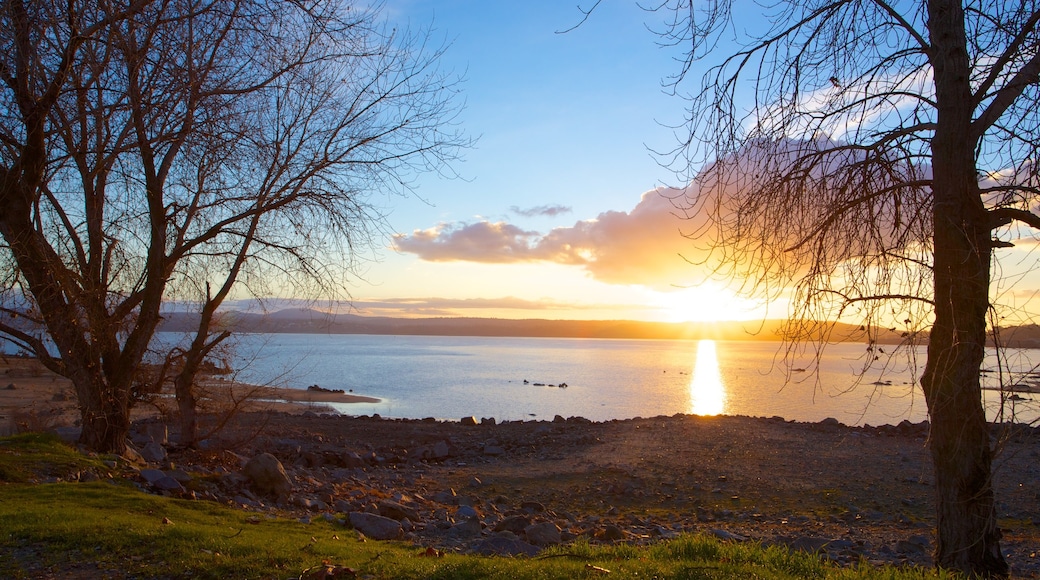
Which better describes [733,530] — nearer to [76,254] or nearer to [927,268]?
[927,268]

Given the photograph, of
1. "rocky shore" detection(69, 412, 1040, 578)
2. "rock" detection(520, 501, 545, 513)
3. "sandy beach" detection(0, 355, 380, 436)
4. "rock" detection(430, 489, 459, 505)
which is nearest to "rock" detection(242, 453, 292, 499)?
"rocky shore" detection(69, 412, 1040, 578)

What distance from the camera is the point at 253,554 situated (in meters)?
5.73

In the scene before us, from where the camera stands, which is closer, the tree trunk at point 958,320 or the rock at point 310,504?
the tree trunk at point 958,320

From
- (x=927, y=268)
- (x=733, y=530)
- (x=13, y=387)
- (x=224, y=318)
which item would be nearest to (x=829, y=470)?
(x=733, y=530)

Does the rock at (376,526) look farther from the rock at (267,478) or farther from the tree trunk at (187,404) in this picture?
the tree trunk at (187,404)

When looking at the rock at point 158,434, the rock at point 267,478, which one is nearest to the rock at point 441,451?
the rock at point 158,434

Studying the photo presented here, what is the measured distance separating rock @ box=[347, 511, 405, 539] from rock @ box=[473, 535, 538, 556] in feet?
3.53

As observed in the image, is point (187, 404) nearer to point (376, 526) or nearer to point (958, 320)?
point (376, 526)

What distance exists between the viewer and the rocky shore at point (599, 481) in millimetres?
9109

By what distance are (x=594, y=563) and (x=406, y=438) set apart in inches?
567

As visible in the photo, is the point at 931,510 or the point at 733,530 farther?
the point at 931,510

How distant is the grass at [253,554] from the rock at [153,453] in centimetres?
433

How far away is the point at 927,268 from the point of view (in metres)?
6.05

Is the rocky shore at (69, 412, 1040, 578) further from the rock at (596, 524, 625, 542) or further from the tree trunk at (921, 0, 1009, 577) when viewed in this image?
the tree trunk at (921, 0, 1009, 577)
